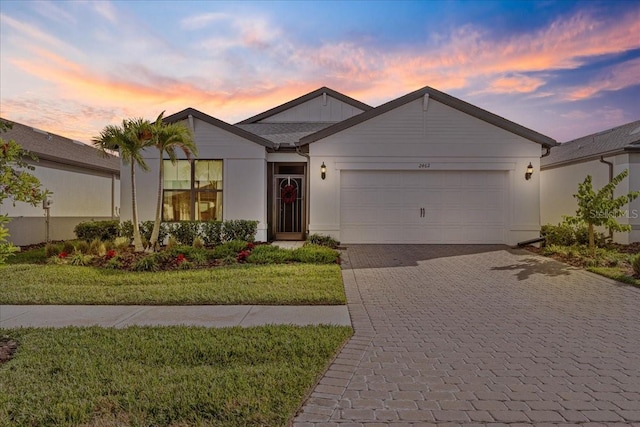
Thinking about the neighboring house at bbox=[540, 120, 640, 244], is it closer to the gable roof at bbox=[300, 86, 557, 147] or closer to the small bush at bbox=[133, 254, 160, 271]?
the gable roof at bbox=[300, 86, 557, 147]

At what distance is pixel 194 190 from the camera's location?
44.1 ft

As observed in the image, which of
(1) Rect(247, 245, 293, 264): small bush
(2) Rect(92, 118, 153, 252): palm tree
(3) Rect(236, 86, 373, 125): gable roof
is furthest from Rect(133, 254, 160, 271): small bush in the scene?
(3) Rect(236, 86, 373, 125): gable roof

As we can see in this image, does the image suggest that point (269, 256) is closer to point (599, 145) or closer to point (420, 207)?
point (420, 207)

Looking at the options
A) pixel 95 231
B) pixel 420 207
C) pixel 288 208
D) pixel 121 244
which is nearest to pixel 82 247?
pixel 121 244

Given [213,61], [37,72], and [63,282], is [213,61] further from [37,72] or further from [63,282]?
[63,282]

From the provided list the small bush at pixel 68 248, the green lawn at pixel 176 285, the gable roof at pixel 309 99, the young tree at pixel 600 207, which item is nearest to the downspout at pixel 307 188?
the green lawn at pixel 176 285

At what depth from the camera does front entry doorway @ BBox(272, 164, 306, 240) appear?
14359 millimetres

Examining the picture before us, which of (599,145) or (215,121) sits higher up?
(215,121)

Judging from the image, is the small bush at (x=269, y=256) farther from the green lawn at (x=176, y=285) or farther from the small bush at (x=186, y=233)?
the small bush at (x=186, y=233)

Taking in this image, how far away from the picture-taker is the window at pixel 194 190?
1341 cm

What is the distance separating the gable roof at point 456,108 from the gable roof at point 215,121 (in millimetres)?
1626

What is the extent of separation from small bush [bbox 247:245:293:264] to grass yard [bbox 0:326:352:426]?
468cm

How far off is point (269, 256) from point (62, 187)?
1066 centimetres

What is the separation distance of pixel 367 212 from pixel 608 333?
8876 millimetres
